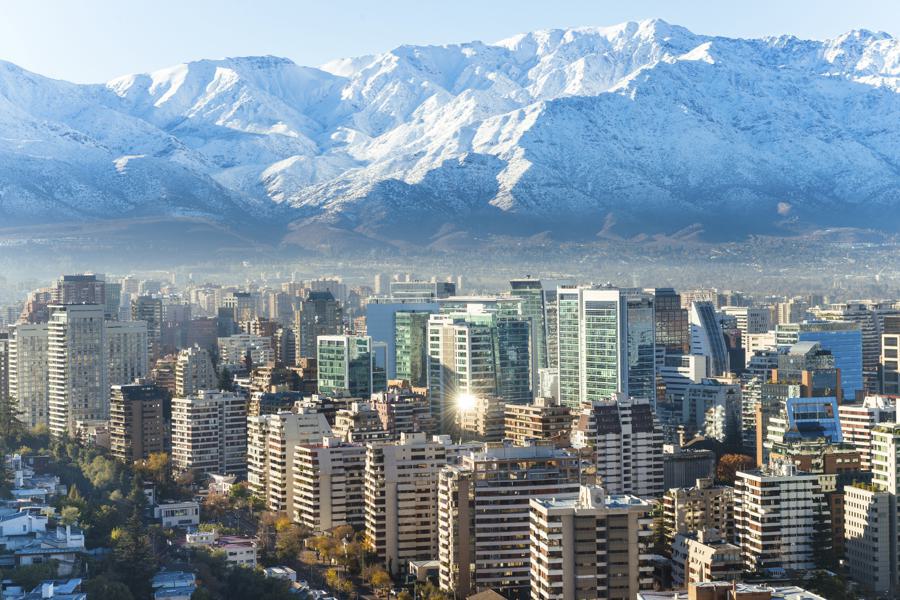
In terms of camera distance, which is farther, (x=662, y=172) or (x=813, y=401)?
(x=662, y=172)

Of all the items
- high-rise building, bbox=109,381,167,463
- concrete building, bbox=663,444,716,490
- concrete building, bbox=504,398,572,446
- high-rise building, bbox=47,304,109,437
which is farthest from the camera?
high-rise building, bbox=47,304,109,437

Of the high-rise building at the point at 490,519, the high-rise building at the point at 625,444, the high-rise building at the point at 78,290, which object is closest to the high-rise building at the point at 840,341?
the high-rise building at the point at 625,444

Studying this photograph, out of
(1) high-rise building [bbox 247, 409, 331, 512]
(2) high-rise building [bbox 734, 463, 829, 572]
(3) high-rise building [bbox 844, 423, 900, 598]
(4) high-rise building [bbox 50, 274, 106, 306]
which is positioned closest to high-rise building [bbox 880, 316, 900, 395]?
(1) high-rise building [bbox 247, 409, 331, 512]

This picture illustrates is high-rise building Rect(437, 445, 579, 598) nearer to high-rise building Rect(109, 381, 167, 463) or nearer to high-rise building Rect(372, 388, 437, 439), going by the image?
high-rise building Rect(372, 388, 437, 439)

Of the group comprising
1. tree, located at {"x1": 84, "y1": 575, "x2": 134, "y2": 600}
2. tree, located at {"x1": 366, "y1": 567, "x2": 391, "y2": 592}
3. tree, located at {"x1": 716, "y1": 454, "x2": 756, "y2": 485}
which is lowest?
tree, located at {"x1": 366, "y1": 567, "x2": 391, "y2": 592}

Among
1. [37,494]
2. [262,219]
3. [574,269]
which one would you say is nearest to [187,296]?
[574,269]

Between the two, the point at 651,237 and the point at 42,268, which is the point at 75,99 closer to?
the point at 651,237
